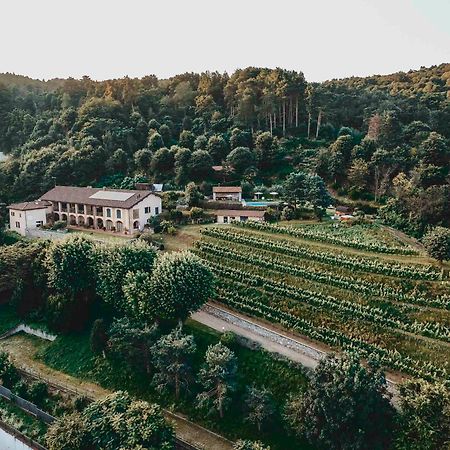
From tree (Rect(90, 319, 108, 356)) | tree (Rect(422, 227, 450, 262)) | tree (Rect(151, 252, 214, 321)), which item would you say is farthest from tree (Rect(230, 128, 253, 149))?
tree (Rect(90, 319, 108, 356))

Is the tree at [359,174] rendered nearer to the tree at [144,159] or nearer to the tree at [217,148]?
the tree at [217,148]

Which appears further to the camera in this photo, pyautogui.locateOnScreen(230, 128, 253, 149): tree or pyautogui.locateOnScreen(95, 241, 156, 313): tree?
pyautogui.locateOnScreen(230, 128, 253, 149): tree

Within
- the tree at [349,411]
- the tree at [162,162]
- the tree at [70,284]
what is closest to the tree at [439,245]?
the tree at [349,411]

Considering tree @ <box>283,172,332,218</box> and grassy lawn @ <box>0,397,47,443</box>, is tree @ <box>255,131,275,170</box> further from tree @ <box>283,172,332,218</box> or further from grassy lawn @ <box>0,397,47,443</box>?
grassy lawn @ <box>0,397,47,443</box>

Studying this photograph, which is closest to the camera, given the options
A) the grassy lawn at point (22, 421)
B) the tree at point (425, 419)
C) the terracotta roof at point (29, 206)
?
the tree at point (425, 419)

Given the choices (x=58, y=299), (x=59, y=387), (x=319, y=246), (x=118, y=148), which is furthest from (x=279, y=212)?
(x=118, y=148)

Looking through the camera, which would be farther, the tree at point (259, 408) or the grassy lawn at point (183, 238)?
the grassy lawn at point (183, 238)

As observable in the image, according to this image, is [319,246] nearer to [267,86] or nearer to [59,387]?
[59,387]
